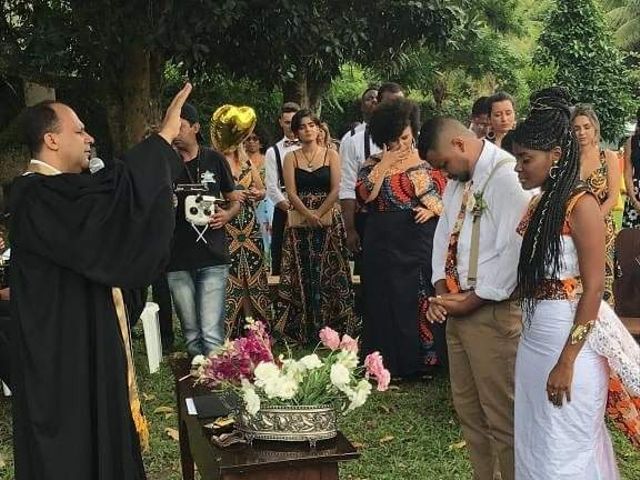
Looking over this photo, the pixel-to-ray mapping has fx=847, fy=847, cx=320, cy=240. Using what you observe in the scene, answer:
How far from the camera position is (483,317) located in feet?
12.2

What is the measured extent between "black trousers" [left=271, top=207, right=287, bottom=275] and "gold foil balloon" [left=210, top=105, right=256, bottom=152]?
995 millimetres

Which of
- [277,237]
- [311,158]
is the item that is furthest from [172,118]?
[277,237]

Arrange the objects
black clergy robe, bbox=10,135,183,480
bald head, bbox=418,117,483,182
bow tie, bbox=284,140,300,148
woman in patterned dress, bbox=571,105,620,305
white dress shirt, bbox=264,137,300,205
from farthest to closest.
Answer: bow tie, bbox=284,140,300,148 < white dress shirt, bbox=264,137,300,205 < woman in patterned dress, bbox=571,105,620,305 < bald head, bbox=418,117,483,182 < black clergy robe, bbox=10,135,183,480

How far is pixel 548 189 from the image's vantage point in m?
3.21

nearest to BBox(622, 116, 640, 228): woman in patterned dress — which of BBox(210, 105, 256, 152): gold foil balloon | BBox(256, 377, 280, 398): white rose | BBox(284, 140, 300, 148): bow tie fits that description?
BBox(284, 140, 300, 148): bow tie

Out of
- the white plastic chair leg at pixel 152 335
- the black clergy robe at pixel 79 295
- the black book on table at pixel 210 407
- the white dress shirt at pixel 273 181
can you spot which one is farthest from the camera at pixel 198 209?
the black clergy robe at pixel 79 295

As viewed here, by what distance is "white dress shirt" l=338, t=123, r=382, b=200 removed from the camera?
261 inches

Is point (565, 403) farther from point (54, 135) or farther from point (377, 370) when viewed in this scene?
point (54, 135)

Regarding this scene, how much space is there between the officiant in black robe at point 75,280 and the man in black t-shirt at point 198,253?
2.09 metres

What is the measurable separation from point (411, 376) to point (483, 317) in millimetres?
2481

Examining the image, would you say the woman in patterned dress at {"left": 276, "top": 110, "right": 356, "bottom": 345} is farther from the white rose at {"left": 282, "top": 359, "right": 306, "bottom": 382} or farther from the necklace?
the white rose at {"left": 282, "top": 359, "right": 306, "bottom": 382}

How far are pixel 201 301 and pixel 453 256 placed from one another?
2274mm

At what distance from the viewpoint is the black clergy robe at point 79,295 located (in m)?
3.27

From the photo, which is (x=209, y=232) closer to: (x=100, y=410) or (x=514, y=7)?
(x=100, y=410)
